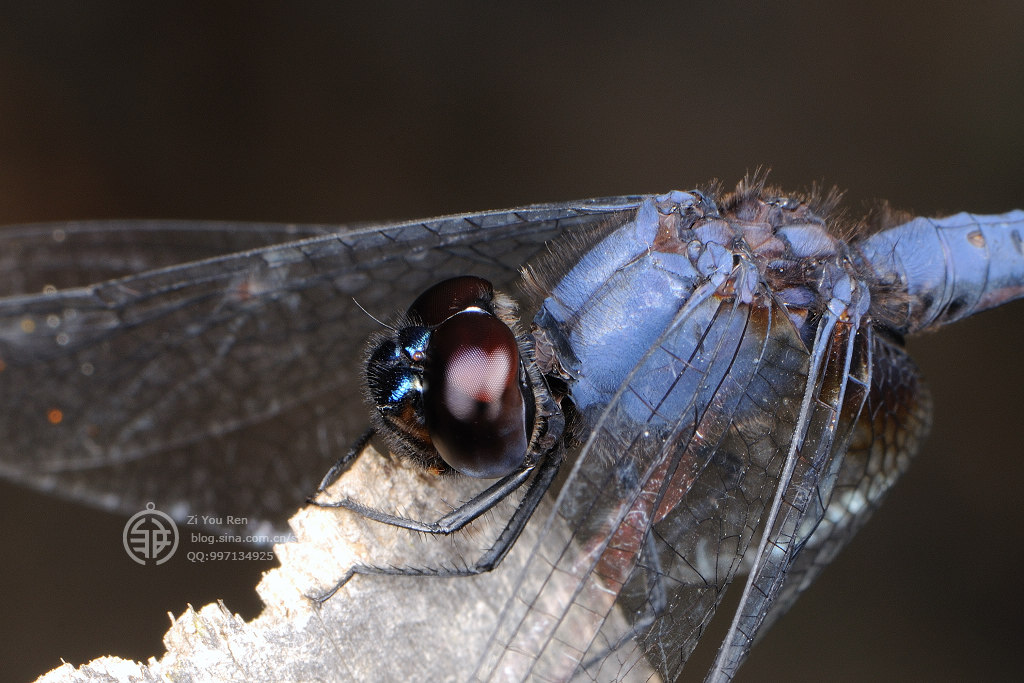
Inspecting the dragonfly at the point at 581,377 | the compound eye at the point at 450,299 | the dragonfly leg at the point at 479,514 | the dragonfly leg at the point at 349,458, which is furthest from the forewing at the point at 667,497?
the dragonfly leg at the point at 349,458

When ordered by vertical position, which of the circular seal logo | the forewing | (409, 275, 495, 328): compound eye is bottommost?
the forewing

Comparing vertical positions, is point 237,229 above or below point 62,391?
above

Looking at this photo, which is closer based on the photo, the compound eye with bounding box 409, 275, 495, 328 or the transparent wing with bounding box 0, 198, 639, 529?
the compound eye with bounding box 409, 275, 495, 328

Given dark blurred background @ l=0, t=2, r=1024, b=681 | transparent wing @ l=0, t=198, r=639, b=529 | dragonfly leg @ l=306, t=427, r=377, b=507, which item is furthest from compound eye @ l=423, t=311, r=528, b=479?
dark blurred background @ l=0, t=2, r=1024, b=681

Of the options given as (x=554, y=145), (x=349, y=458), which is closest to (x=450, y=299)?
(x=349, y=458)

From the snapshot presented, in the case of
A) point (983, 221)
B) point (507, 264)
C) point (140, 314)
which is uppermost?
point (140, 314)

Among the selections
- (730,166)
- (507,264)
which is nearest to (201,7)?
(507,264)

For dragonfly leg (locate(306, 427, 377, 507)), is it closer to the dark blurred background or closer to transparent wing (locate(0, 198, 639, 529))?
transparent wing (locate(0, 198, 639, 529))

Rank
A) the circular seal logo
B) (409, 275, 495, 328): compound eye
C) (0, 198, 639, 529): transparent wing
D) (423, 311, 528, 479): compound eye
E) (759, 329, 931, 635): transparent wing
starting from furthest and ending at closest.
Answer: the circular seal logo, (0, 198, 639, 529): transparent wing, (759, 329, 931, 635): transparent wing, (409, 275, 495, 328): compound eye, (423, 311, 528, 479): compound eye

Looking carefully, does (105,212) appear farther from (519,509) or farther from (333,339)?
(519,509)
